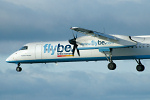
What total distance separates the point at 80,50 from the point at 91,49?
1.71 m

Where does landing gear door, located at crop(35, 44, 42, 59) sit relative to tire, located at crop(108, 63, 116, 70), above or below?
above

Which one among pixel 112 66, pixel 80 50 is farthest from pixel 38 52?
pixel 112 66

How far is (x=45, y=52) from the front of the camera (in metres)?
47.0

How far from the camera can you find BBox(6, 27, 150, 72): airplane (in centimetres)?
4331

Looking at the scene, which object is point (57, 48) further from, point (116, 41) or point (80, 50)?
point (116, 41)

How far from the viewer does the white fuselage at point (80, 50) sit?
43.6 metres

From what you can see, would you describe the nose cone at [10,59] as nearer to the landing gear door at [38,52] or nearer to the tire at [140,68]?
the landing gear door at [38,52]

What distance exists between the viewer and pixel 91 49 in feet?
145

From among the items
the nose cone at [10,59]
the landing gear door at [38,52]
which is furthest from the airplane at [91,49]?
the nose cone at [10,59]

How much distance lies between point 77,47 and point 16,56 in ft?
28.9

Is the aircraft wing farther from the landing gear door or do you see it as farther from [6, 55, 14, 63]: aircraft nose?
[6, 55, 14, 63]: aircraft nose

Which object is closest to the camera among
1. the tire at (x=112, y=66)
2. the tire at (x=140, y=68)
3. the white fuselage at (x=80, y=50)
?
the white fuselage at (x=80, y=50)

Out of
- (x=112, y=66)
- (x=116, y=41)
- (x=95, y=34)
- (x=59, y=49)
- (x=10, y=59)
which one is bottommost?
(x=112, y=66)

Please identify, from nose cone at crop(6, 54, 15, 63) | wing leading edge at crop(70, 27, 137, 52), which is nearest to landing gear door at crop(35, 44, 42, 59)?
nose cone at crop(6, 54, 15, 63)
